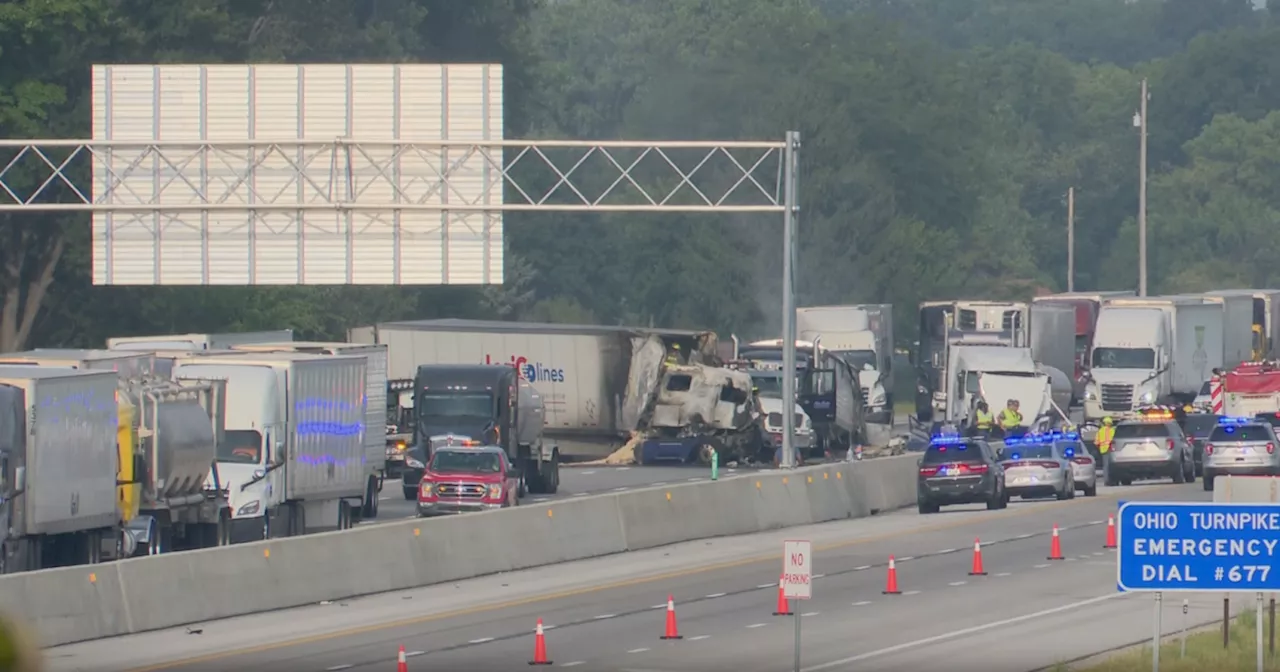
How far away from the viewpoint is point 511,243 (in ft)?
354

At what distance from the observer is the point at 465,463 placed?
39281 millimetres

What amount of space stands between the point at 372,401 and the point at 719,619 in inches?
675

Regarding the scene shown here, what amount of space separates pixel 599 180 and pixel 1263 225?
41144mm

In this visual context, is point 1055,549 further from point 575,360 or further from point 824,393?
point 824,393

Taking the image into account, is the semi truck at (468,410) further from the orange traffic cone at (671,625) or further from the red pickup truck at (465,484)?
the orange traffic cone at (671,625)

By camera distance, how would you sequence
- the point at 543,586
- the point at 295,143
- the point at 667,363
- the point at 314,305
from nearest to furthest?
the point at 543,586 → the point at 295,143 → the point at 667,363 → the point at 314,305

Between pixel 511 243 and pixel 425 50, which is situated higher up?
pixel 425 50

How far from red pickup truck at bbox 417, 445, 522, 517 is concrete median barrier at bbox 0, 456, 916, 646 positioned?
3497mm

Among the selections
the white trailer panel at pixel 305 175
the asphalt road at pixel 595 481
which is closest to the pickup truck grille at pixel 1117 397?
the asphalt road at pixel 595 481

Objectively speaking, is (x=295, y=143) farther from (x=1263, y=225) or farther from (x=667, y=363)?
(x=1263, y=225)

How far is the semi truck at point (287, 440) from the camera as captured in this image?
35312mm

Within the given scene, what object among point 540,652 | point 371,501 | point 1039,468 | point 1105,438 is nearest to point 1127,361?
point 1105,438

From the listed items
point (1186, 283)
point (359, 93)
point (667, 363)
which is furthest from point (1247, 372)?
point (1186, 283)

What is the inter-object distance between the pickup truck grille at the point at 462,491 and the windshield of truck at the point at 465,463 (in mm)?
342
